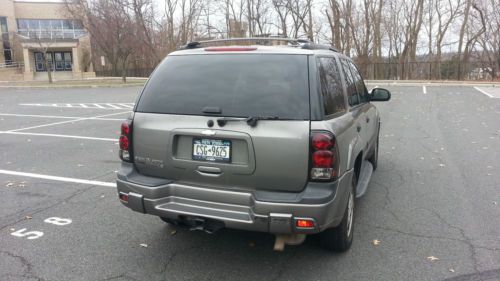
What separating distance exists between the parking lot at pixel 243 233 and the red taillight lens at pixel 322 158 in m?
0.99

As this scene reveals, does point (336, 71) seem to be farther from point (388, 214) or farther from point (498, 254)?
point (498, 254)

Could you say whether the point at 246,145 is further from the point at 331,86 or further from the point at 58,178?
the point at 58,178

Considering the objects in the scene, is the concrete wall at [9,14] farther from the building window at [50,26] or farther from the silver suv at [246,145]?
the silver suv at [246,145]

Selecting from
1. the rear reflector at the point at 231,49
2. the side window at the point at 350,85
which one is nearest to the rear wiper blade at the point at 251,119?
the rear reflector at the point at 231,49

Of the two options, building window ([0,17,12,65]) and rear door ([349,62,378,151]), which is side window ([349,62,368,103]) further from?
building window ([0,17,12,65])

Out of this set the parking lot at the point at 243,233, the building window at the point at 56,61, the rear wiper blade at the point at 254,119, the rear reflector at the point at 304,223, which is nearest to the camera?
the rear reflector at the point at 304,223

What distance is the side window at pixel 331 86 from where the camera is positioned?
328 centimetres

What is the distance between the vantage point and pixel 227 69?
343 cm

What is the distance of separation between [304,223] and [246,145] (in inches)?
28.3

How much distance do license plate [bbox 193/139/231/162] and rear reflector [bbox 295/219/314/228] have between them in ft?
2.30

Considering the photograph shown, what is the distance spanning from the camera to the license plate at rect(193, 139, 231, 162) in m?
3.19

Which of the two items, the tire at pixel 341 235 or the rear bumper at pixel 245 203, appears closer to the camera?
the rear bumper at pixel 245 203

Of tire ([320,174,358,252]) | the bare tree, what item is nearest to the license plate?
tire ([320,174,358,252])

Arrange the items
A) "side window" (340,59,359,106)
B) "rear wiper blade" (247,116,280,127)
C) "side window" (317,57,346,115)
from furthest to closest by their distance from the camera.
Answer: "side window" (340,59,359,106) < "side window" (317,57,346,115) < "rear wiper blade" (247,116,280,127)
